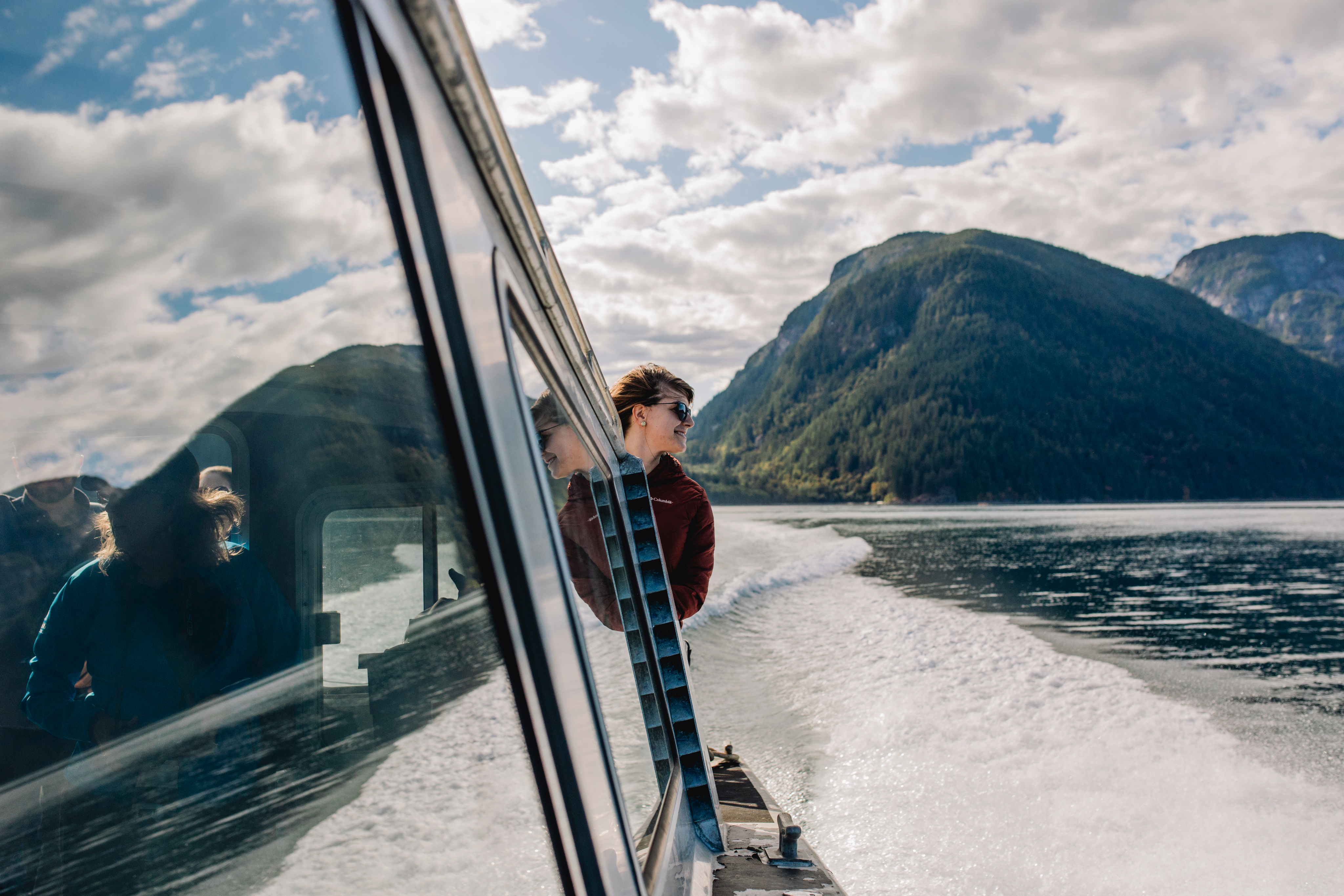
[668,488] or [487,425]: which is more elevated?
[487,425]

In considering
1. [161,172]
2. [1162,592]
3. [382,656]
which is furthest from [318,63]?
[1162,592]

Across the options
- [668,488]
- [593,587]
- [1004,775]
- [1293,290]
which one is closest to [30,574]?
[593,587]

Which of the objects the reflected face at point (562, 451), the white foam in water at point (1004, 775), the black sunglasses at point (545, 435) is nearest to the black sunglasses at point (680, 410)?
the reflected face at point (562, 451)

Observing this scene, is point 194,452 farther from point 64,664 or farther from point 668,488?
point 668,488

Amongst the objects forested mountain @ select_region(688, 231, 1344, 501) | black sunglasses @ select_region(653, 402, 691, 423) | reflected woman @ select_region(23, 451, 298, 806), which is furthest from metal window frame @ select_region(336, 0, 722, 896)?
forested mountain @ select_region(688, 231, 1344, 501)

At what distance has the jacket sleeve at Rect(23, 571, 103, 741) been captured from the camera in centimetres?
42

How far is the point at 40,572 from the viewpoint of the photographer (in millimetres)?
446

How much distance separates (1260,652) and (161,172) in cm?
1247

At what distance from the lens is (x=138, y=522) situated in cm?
47

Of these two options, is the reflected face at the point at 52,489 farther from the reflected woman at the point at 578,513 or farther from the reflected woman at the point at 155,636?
the reflected woman at the point at 578,513

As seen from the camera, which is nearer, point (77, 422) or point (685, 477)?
point (77, 422)

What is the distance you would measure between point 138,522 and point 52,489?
0.16ft

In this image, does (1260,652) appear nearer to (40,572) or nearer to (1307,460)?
(40,572)

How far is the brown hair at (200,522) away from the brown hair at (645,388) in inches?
76.5
